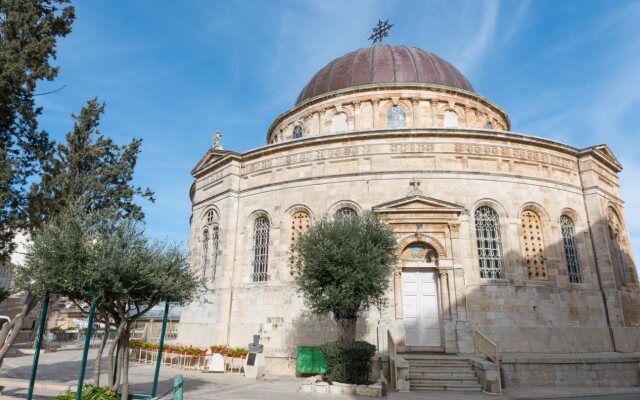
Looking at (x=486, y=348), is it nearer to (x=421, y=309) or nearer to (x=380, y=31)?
(x=421, y=309)

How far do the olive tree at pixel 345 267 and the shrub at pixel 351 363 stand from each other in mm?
590

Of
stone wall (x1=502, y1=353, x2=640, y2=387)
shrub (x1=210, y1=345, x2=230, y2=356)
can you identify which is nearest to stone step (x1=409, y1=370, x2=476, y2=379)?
stone wall (x1=502, y1=353, x2=640, y2=387)

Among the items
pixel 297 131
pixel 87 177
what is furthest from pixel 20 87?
pixel 297 131

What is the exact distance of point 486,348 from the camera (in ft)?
42.5

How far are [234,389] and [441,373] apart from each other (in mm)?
6076

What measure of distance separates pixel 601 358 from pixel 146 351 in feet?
56.0

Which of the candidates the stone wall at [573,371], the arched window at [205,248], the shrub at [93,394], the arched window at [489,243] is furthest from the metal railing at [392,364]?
the arched window at [205,248]

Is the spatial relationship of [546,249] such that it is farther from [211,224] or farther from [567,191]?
[211,224]

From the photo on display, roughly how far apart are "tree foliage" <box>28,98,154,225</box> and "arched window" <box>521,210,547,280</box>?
1419 centimetres

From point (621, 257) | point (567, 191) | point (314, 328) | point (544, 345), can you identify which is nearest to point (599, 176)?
point (567, 191)

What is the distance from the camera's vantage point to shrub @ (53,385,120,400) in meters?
8.20

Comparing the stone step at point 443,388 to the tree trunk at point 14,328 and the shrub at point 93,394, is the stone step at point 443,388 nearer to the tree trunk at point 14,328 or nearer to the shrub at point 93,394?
the shrub at point 93,394

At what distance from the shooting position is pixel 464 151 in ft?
55.5

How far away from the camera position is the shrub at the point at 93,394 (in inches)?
323
